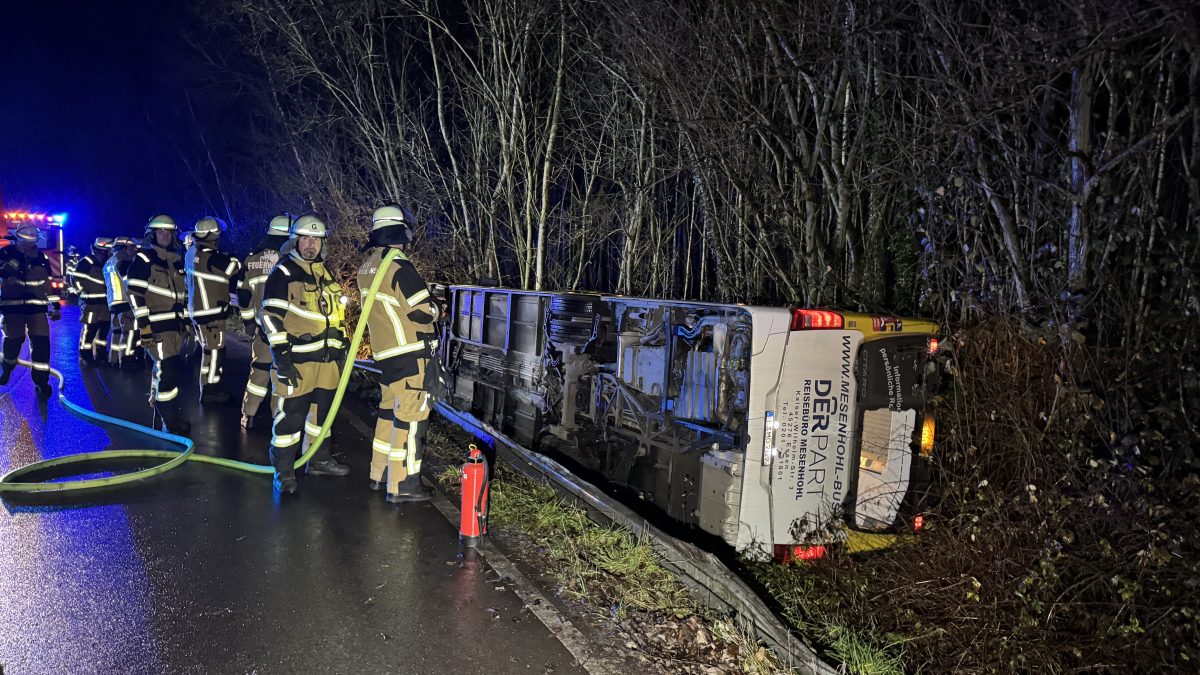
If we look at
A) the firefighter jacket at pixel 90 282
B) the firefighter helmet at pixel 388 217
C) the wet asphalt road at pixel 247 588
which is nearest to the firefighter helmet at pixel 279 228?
the wet asphalt road at pixel 247 588

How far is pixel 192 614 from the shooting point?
3.83 m

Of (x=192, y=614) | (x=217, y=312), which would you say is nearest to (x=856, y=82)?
(x=192, y=614)

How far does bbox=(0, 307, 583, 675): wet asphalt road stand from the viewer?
3.48 m

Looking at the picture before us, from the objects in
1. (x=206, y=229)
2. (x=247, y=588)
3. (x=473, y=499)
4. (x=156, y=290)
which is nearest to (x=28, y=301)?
(x=156, y=290)

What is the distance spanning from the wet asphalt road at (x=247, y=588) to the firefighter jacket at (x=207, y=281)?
2.72m

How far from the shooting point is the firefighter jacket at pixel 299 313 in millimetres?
5852

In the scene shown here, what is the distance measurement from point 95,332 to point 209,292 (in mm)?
5412

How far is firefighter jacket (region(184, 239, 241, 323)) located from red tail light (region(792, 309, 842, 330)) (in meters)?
7.02

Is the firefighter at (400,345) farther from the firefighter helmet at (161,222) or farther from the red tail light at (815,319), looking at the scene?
the firefighter helmet at (161,222)

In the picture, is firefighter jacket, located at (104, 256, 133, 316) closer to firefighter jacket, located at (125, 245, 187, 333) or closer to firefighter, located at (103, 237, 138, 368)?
firefighter, located at (103, 237, 138, 368)

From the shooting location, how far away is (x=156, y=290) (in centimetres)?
869

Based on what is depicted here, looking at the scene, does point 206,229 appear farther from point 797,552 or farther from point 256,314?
point 797,552

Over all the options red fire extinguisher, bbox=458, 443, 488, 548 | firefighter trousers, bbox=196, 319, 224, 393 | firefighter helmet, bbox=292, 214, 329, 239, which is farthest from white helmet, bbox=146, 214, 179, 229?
red fire extinguisher, bbox=458, 443, 488, 548

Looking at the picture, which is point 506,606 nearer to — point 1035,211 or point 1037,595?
point 1037,595
